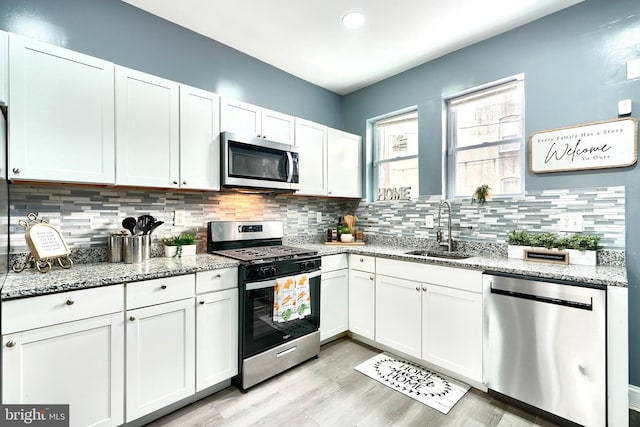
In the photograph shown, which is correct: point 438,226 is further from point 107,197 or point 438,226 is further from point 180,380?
point 107,197

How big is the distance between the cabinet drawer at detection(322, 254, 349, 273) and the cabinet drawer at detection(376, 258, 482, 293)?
0.37 m

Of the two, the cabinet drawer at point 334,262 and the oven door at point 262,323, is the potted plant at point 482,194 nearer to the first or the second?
the cabinet drawer at point 334,262

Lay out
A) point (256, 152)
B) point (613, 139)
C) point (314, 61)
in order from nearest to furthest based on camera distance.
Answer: point (613, 139), point (256, 152), point (314, 61)

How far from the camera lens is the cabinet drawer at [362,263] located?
8.86ft

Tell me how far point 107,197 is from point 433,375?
2.77m

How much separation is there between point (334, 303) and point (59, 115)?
242 centimetres

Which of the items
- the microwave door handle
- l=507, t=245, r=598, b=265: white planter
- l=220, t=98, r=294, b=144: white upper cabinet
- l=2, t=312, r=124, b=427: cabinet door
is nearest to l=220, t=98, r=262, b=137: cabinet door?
l=220, t=98, r=294, b=144: white upper cabinet

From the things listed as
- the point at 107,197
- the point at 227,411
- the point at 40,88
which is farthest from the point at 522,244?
the point at 40,88

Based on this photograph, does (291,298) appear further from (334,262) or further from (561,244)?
(561,244)

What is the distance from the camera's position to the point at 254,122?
2592 mm

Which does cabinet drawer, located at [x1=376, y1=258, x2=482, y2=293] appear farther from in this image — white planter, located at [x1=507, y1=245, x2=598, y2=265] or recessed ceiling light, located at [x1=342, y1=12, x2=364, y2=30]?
recessed ceiling light, located at [x1=342, y1=12, x2=364, y2=30]

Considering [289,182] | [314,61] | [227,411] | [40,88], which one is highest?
[314,61]

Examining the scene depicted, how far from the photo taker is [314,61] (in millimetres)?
3006

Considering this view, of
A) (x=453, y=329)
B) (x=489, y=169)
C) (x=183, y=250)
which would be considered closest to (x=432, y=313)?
(x=453, y=329)
